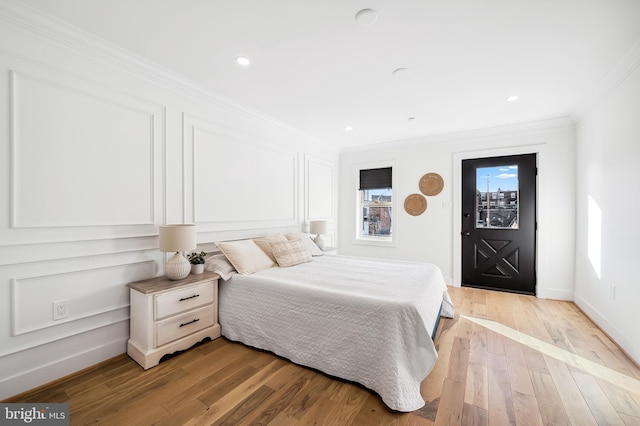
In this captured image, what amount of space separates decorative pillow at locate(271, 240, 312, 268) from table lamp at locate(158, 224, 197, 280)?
958 millimetres

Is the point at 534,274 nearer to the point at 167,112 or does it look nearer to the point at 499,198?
the point at 499,198

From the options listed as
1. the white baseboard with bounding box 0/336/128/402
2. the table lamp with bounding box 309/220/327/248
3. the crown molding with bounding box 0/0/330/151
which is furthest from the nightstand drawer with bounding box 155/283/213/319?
the table lamp with bounding box 309/220/327/248

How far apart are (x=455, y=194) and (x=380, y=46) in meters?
3.10

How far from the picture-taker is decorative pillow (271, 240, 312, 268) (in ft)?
10.1

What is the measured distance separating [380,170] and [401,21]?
3.49 m

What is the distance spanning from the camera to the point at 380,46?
83.2 inches

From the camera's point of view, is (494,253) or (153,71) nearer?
(153,71)

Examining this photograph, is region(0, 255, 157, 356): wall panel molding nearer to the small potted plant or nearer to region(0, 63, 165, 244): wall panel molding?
region(0, 63, 165, 244): wall panel molding

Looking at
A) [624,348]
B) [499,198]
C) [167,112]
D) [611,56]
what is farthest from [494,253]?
[167,112]

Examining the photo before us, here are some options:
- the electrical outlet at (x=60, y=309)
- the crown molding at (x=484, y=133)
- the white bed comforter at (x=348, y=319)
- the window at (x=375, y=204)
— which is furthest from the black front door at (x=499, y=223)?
the electrical outlet at (x=60, y=309)

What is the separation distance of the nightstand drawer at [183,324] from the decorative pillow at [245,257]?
1.53 feet

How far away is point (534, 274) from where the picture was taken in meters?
3.98

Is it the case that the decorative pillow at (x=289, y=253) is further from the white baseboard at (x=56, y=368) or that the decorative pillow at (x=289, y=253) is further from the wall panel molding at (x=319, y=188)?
the white baseboard at (x=56, y=368)

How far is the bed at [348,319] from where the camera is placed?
5.79ft
